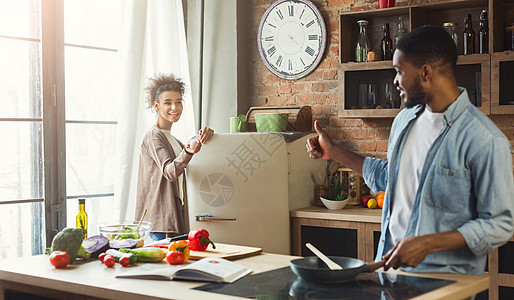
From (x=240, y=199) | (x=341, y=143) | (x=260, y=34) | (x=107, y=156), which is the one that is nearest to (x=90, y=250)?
(x=240, y=199)

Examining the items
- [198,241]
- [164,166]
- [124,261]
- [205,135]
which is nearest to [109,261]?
[124,261]

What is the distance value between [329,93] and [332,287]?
2.80 m

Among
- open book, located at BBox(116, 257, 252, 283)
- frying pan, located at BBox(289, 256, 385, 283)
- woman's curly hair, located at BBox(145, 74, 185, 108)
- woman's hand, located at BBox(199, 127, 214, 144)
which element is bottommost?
open book, located at BBox(116, 257, 252, 283)

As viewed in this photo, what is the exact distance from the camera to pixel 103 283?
6.94 feet

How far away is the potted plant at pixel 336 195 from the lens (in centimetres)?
416

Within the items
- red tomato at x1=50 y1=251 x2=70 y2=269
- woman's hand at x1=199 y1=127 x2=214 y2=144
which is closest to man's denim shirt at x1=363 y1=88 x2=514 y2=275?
red tomato at x1=50 y1=251 x2=70 y2=269

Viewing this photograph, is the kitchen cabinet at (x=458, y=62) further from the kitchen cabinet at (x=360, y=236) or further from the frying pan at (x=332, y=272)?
the frying pan at (x=332, y=272)

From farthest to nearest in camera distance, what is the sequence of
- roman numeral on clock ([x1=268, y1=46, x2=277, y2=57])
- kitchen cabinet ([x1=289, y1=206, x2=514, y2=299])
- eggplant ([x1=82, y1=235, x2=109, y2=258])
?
roman numeral on clock ([x1=268, y1=46, x2=277, y2=57]) < kitchen cabinet ([x1=289, y1=206, x2=514, y2=299]) < eggplant ([x1=82, y1=235, x2=109, y2=258])

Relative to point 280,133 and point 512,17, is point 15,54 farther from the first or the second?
point 512,17

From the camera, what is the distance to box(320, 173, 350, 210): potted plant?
4.16 m

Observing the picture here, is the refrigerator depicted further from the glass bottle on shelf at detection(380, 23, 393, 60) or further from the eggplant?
the eggplant

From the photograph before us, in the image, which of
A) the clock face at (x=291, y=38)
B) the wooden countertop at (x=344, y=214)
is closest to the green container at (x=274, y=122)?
the clock face at (x=291, y=38)

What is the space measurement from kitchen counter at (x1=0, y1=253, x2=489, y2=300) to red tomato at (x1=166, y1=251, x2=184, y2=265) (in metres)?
0.17

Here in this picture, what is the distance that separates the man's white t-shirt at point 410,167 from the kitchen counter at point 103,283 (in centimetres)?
28
